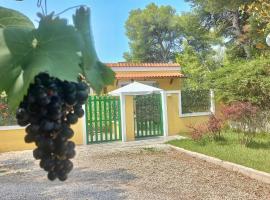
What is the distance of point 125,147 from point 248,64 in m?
4.43

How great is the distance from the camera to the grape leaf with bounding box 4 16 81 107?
51 centimetres

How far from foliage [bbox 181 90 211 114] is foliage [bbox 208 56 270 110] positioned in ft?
2.08

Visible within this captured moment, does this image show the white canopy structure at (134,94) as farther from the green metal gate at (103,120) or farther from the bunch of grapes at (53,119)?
the bunch of grapes at (53,119)

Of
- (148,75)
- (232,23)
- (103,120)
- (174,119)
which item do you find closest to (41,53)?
(103,120)

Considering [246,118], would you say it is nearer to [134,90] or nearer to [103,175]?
[134,90]

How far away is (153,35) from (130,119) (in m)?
25.4

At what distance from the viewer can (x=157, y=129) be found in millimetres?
12758

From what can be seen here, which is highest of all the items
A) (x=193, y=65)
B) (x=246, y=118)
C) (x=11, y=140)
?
(x=193, y=65)

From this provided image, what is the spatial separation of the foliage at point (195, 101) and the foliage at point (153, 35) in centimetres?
2225

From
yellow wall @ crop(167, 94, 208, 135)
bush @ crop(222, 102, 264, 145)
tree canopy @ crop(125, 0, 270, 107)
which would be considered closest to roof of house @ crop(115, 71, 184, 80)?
tree canopy @ crop(125, 0, 270, 107)

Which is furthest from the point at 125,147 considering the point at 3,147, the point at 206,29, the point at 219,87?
the point at 206,29

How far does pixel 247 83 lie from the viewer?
12258 mm

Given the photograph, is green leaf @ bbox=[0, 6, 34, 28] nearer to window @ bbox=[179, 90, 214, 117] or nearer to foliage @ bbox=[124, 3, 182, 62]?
window @ bbox=[179, 90, 214, 117]

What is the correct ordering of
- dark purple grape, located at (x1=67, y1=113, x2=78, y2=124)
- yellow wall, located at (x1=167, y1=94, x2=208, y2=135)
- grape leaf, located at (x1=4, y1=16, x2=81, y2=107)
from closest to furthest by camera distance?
grape leaf, located at (x1=4, y1=16, x2=81, y2=107) → dark purple grape, located at (x1=67, y1=113, x2=78, y2=124) → yellow wall, located at (x1=167, y1=94, x2=208, y2=135)
